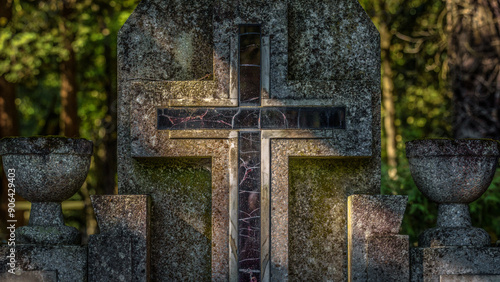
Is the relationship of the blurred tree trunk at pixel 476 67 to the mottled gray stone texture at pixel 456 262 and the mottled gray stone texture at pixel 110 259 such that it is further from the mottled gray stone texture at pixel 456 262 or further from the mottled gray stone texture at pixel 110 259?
the mottled gray stone texture at pixel 110 259

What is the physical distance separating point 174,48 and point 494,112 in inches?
178

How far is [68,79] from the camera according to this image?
31.6ft

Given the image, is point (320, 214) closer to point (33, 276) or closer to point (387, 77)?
point (33, 276)

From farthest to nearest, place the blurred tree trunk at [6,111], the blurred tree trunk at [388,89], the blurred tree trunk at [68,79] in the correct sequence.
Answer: the blurred tree trunk at [388,89]
the blurred tree trunk at [68,79]
the blurred tree trunk at [6,111]

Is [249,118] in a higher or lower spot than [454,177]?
higher

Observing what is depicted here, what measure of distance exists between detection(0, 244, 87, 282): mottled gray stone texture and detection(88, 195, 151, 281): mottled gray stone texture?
0.29 ft

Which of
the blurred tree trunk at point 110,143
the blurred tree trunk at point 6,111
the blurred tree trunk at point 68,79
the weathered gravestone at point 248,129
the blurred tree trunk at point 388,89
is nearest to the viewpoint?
the weathered gravestone at point 248,129

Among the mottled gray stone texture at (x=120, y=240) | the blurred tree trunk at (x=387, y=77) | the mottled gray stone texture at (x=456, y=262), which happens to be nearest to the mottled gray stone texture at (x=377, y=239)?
the mottled gray stone texture at (x=456, y=262)

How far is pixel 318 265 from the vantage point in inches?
142

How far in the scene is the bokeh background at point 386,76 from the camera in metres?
6.36

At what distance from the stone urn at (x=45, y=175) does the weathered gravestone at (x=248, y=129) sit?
13.8 inches

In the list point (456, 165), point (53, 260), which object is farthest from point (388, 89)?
point (53, 260)

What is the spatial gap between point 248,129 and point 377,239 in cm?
116

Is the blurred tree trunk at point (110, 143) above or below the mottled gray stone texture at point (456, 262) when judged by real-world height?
above
